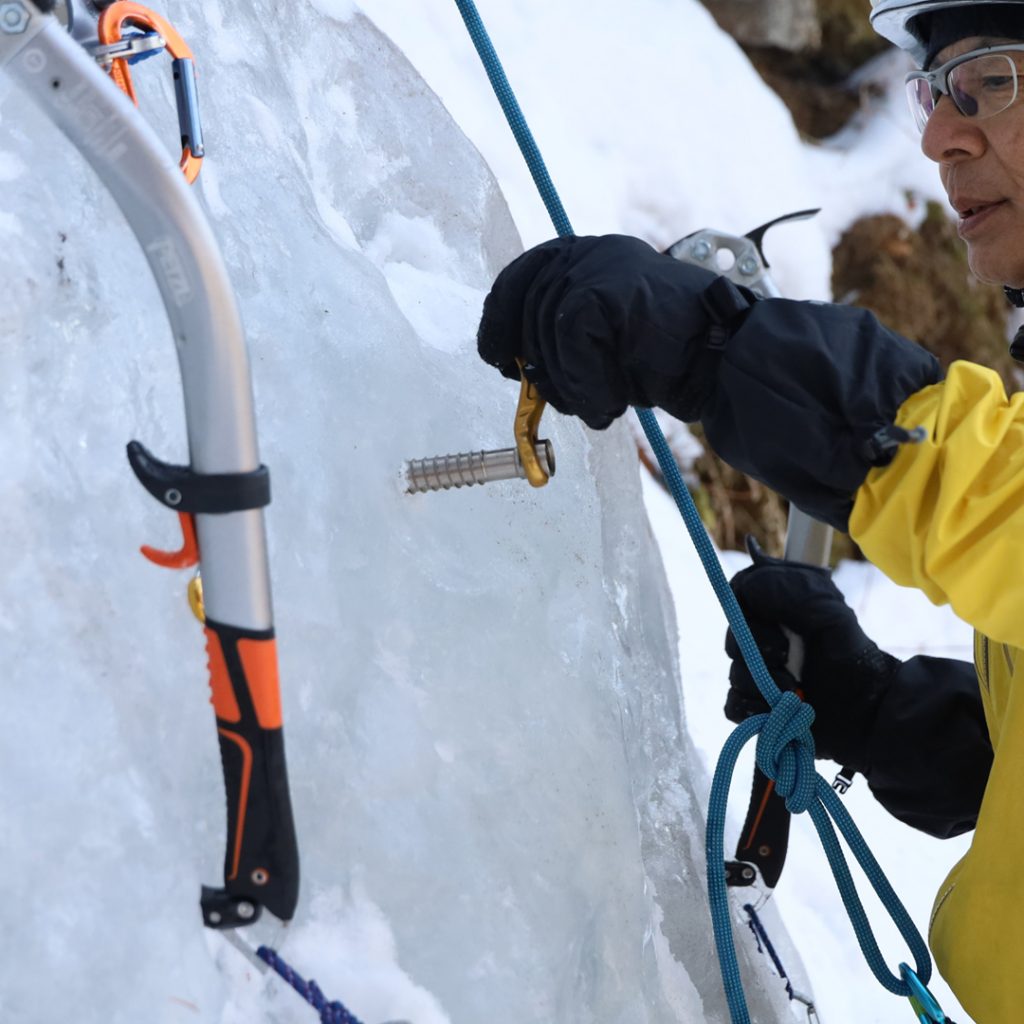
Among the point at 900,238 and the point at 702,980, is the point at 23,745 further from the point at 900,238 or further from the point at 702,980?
the point at 900,238

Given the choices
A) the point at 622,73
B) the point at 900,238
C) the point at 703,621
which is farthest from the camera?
the point at 900,238

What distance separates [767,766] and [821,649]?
1.00 feet

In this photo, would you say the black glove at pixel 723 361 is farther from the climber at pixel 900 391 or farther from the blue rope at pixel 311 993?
the blue rope at pixel 311 993

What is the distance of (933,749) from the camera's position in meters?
1.73

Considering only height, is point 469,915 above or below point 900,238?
above

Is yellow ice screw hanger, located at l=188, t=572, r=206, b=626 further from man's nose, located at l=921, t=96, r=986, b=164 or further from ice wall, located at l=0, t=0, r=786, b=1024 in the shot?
man's nose, located at l=921, t=96, r=986, b=164

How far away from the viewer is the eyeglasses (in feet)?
4.66

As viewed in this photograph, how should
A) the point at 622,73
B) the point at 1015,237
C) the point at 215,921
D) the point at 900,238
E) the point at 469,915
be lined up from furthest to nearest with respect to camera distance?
1. the point at 900,238
2. the point at 622,73
3. the point at 1015,237
4. the point at 469,915
5. the point at 215,921

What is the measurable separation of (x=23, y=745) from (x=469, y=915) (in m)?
0.48

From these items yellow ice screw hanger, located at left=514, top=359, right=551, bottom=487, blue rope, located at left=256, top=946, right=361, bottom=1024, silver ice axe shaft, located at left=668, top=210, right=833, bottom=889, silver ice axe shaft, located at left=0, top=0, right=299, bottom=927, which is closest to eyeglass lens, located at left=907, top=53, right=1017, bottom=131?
silver ice axe shaft, located at left=668, top=210, right=833, bottom=889

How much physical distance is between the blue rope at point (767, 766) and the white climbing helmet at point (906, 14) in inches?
20.1

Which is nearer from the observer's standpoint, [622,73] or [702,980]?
[702,980]

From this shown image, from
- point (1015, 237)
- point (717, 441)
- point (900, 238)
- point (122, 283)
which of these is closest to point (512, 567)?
point (717, 441)

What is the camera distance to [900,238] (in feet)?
16.8
